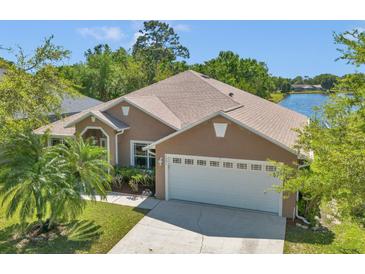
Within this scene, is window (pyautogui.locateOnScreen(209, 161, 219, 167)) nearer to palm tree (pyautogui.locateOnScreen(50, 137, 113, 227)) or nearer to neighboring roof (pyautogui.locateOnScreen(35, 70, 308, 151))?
neighboring roof (pyautogui.locateOnScreen(35, 70, 308, 151))

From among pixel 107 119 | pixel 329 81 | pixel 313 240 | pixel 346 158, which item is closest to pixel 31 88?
pixel 107 119

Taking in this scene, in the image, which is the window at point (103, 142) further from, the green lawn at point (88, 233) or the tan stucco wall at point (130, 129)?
the green lawn at point (88, 233)

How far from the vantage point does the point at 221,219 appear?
12367 millimetres

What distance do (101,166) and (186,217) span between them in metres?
4.09

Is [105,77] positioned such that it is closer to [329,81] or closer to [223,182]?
[223,182]

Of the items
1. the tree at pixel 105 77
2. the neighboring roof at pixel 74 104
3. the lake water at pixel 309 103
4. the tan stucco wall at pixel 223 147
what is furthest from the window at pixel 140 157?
the tree at pixel 105 77

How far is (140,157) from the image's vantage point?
17.8m

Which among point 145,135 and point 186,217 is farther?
point 145,135

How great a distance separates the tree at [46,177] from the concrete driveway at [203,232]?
2.32 metres

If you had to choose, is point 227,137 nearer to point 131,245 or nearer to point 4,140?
point 131,245

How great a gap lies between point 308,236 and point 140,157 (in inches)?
398
